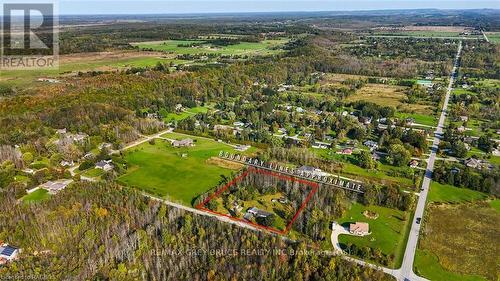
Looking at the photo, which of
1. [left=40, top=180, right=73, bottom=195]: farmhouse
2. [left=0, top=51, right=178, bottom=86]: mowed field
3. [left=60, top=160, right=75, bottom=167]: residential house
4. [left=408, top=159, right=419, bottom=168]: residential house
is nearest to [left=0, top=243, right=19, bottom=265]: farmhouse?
Answer: [left=40, top=180, right=73, bottom=195]: farmhouse

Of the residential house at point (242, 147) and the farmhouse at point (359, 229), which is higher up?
the residential house at point (242, 147)

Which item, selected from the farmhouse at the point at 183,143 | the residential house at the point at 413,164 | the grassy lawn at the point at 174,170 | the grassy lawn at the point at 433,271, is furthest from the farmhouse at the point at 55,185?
the residential house at the point at 413,164

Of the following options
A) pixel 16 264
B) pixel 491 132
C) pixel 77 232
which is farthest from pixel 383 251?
pixel 491 132

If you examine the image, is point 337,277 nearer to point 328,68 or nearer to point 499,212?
point 499,212

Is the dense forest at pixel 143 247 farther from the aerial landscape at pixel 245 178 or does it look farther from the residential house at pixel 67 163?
the residential house at pixel 67 163

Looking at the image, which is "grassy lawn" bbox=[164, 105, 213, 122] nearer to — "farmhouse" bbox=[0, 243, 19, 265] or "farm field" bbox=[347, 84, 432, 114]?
"farm field" bbox=[347, 84, 432, 114]

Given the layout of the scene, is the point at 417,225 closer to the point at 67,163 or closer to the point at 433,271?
the point at 433,271

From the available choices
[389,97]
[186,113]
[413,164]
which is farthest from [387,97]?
→ [186,113]
